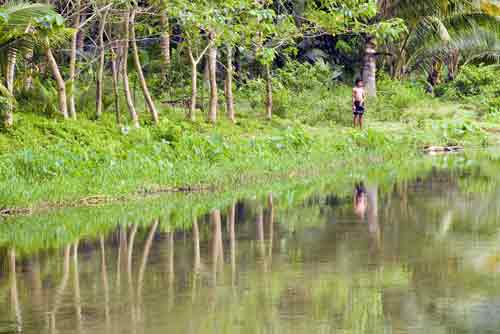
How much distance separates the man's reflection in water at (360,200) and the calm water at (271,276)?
0.46 ft

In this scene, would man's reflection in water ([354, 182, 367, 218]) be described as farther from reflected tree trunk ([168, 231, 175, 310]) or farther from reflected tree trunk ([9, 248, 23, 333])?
reflected tree trunk ([9, 248, 23, 333])

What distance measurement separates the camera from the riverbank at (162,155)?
15.9 m

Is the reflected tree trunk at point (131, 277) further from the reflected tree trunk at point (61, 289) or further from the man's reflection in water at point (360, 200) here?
the man's reflection in water at point (360, 200)

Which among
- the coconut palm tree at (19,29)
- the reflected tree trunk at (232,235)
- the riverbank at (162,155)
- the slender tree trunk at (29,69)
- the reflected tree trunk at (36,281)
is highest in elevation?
the coconut palm tree at (19,29)

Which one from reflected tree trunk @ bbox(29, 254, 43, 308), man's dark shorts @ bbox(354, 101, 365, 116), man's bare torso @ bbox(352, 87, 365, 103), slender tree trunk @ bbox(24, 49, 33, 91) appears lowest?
reflected tree trunk @ bbox(29, 254, 43, 308)

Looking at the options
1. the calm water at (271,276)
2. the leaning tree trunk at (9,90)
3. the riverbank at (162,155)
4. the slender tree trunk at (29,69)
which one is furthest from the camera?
the slender tree trunk at (29,69)

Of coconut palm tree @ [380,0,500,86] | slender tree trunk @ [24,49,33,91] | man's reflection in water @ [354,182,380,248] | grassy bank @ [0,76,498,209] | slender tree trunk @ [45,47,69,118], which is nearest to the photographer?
man's reflection in water @ [354,182,380,248]

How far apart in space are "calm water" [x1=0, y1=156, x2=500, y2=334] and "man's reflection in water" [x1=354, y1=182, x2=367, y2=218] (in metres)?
0.14

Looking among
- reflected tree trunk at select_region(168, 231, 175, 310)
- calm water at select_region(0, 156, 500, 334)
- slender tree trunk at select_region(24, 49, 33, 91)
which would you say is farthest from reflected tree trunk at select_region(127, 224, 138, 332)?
slender tree trunk at select_region(24, 49, 33, 91)

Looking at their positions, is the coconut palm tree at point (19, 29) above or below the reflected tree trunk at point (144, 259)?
above

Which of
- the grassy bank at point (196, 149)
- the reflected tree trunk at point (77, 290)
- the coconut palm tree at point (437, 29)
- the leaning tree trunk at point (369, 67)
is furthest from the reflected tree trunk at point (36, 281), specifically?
the leaning tree trunk at point (369, 67)

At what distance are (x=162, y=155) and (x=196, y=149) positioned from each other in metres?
0.93

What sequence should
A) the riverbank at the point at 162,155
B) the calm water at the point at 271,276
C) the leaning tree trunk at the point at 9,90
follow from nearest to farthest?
1. the calm water at the point at 271,276
2. the riverbank at the point at 162,155
3. the leaning tree trunk at the point at 9,90

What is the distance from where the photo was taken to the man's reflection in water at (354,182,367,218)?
14.5 m
